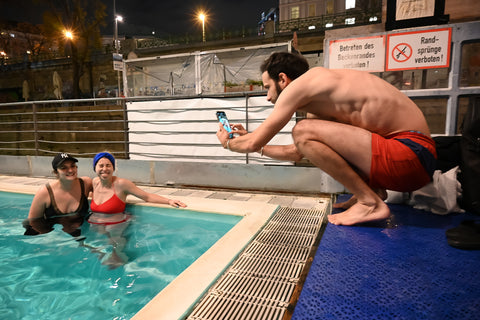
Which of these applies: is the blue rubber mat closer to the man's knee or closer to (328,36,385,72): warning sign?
the man's knee

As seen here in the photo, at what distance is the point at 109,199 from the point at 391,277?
9.84 ft

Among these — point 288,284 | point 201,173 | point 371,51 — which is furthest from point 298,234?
point 201,173

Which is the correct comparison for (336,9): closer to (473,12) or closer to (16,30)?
(473,12)

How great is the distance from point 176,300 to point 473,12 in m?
4.61

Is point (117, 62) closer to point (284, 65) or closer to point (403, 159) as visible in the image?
point (284, 65)

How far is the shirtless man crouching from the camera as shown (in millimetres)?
2025

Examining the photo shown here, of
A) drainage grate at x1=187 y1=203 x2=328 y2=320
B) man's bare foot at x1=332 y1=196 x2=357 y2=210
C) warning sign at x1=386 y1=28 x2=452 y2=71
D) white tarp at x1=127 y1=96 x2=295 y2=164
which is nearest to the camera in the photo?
drainage grate at x1=187 y1=203 x2=328 y2=320

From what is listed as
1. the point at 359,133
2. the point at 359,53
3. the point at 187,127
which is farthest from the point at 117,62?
the point at 359,133

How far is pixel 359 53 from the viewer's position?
325 centimetres

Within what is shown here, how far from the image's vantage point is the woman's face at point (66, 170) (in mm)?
3168

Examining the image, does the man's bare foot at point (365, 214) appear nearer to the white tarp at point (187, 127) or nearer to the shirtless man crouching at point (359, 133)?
the shirtless man crouching at point (359, 133)

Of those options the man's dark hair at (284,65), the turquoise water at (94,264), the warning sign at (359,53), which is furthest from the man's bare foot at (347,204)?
the warning sign at (359,53)

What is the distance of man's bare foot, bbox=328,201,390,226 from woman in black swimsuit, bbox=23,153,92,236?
2.78 metres

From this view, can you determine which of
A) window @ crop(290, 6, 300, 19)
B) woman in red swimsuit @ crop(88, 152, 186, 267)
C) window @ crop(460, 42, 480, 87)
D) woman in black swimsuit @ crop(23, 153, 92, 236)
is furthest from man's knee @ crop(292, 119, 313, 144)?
window @ crop(290, 6, 300, 19)
